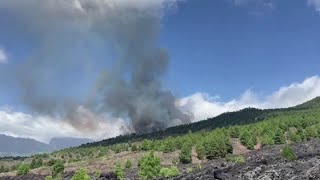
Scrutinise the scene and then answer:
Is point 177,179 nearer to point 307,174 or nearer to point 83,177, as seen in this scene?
point 307,174

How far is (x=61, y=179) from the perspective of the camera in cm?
19612

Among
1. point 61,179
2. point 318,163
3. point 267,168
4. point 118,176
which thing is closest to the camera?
point 318,163

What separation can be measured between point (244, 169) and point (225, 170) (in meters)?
3.78

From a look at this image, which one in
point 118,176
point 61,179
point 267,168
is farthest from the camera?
point 61,179

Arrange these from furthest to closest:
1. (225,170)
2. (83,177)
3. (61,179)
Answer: (61,179) → (83,177) → (225,170)

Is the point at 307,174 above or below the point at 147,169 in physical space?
below

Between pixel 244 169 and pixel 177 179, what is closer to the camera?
pixel 244 169

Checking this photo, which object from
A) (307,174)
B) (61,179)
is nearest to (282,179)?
(307,174)

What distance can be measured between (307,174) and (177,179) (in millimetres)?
32072

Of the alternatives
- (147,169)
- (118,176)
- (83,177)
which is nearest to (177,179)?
(83,177)

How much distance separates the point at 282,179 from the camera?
74.8 m

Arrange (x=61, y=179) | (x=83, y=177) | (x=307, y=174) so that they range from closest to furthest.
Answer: (x=307, y=174)
(x=83, y=177)
(x=61, y=179)

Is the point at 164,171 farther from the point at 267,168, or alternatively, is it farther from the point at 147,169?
the point at 267,168

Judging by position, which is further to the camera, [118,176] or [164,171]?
[118,176]
